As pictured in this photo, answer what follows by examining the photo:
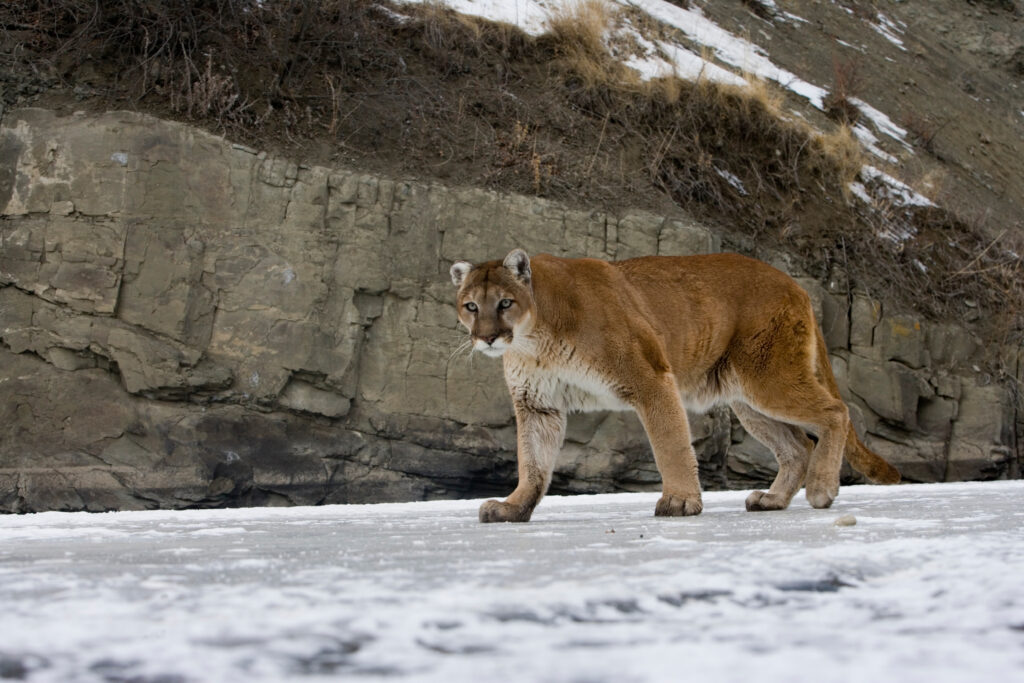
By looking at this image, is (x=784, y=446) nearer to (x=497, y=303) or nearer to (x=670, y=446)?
(x=670, y=446)

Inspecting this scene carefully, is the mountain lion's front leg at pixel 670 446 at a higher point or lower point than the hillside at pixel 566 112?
lower

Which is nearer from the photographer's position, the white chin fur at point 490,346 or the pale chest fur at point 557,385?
the white chin fur at point 490,346

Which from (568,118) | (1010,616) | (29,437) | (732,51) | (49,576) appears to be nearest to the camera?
(1010,616)

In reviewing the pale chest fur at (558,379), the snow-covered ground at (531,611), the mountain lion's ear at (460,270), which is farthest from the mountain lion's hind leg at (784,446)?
the snow-covered ground at (531,611)

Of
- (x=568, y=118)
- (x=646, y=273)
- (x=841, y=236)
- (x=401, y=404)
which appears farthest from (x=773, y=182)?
(x=646, y=273)

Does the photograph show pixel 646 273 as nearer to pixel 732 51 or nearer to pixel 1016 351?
pixel 1016 351

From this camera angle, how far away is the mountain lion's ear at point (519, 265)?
5715 mm

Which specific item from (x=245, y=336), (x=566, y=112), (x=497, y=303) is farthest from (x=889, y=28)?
(x=497, y=303)

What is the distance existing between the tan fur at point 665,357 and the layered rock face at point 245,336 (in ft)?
13.1

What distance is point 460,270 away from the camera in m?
6.04

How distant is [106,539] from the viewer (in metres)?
3.75

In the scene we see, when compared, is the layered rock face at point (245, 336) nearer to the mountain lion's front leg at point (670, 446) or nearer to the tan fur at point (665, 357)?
the tan fur at point (665, 357)

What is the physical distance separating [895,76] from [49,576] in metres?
18.7

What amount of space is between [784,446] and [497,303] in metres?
2.11
